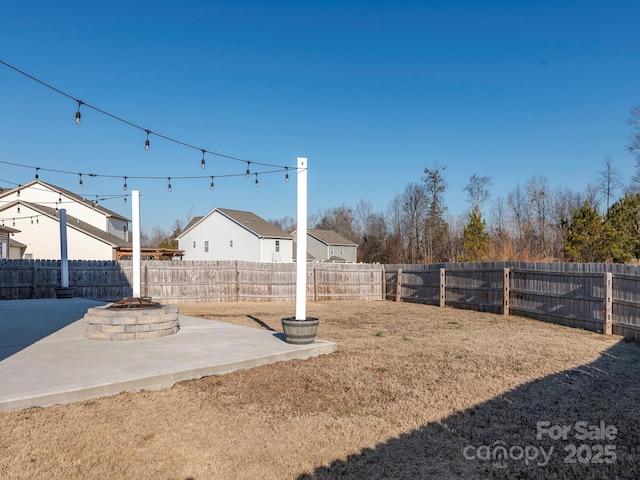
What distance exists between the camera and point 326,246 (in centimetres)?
4334

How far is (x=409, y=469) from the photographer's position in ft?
11.0

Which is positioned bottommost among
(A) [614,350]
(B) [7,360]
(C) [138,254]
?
(A) [614,350]

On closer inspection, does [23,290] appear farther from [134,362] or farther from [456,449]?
[456,449]

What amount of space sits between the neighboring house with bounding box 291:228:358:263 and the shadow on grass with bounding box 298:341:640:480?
37.3m

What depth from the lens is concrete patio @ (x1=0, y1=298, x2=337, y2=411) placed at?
463cm

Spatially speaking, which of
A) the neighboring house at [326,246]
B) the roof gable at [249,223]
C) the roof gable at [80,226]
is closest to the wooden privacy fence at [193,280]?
the roof gable at [80,226]

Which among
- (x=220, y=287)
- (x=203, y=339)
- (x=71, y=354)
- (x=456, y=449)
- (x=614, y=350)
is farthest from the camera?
(x=220, y=287)

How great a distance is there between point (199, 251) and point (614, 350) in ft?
108

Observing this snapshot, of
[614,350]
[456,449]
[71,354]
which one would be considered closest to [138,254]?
[71,354]

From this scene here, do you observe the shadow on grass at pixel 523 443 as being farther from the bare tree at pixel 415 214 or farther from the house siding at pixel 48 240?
the bare tree at pixel 415 214

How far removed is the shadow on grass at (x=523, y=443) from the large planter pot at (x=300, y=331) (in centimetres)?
293

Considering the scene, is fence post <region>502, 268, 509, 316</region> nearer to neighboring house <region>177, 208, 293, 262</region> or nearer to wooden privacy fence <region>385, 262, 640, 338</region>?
wooden privacy fence <region>385, 262, 640, 338</region>

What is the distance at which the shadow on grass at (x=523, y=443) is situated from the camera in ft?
11.0

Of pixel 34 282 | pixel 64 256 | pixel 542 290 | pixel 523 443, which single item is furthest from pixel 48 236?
pixel 523 443
